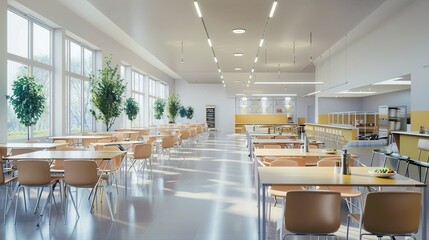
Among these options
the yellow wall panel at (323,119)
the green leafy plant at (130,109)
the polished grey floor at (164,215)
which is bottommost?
the polished grey floor at (164,215)

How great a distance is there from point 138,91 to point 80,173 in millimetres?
15451

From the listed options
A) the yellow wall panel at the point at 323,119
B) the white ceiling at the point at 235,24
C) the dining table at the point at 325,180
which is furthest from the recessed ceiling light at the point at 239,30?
the yellow wall panel at the point at 323,119

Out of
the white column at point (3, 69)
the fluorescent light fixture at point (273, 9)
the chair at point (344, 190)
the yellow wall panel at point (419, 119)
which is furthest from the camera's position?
the yellow wall panel at point (419, 119)

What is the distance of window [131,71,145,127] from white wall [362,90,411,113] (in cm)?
1197

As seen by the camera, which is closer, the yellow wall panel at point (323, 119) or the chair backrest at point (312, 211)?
the chair backrest at point (312, 211)

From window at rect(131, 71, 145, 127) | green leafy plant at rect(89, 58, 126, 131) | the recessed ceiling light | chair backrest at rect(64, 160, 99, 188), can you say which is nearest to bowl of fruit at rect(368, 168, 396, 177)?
chair backrest at rect(64, 160, 99, 188)

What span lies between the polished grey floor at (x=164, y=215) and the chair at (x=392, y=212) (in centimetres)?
109

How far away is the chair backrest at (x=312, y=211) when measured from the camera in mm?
2486

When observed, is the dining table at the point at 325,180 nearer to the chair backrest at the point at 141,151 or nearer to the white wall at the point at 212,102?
the chair backrest at the point at 141,151

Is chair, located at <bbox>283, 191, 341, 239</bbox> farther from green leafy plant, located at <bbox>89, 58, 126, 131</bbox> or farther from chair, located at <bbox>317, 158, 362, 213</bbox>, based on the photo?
green leafy plant, located at <bbox>89, 58, 126, 131</bbox>

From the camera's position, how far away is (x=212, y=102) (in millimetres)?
27594

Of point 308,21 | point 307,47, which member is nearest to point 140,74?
point 307,47

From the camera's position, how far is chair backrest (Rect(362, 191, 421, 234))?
96.4 inches

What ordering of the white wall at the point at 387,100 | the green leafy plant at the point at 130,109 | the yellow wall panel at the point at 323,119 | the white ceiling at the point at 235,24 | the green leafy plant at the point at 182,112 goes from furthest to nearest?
the green leafy plant at the point at 182,112 → the yellow wall panel at the point at 323,119 → the white wall at the point at 387,100 → the green leafy plant at the point at 130,109 → the white ceiling at the point at 235,24
